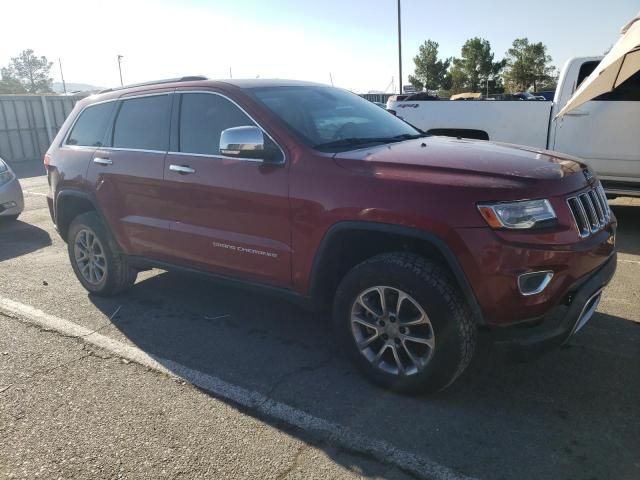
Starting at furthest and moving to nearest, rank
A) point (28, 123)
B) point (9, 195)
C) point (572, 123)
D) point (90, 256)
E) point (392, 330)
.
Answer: point (28, 123)
point (9, 195)
point (572, 123)
point (90, 256)
point (392, 330)

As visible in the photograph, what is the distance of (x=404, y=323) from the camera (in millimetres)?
2971

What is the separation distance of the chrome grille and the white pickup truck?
12.9ft

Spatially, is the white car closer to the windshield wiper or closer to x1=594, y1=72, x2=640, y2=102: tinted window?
the windshield wiper

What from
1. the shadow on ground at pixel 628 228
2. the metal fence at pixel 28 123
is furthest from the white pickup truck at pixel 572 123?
the metal fence at pixel 28 123

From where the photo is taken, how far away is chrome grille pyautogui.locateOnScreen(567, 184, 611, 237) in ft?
9.15

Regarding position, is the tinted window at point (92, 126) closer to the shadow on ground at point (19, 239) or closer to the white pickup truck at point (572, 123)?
the shadow on ground at point (19, 239)

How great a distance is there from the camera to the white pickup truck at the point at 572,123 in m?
6.54

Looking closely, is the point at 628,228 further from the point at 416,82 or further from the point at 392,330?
the point at 416,82

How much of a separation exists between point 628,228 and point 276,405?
5.77m

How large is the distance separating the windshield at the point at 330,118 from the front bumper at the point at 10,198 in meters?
6.03

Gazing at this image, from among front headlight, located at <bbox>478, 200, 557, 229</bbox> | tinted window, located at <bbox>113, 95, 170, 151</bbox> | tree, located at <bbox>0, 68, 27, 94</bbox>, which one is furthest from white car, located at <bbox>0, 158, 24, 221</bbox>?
tree, located at <bbox>0, 68, 27, 94</bbox>

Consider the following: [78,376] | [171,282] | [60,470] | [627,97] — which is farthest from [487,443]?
[627,97]

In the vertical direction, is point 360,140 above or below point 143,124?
below

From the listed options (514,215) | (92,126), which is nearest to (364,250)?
(514,215)
